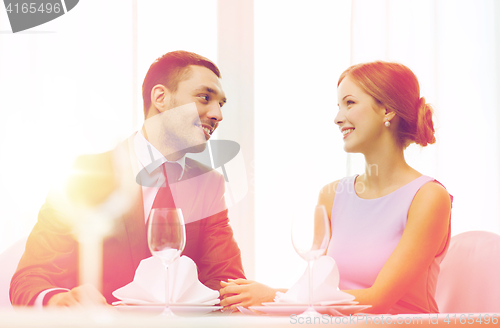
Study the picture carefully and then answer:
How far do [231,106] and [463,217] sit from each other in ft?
4.32

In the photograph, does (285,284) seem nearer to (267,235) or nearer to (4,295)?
(267,235)

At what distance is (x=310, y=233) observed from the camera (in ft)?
2.60

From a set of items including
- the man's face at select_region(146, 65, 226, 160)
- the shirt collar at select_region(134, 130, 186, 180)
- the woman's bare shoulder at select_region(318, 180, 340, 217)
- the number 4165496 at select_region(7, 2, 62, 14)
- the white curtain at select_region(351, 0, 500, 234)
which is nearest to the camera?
the woman's bare shoulder at select_region(318, 180, 340, 217)

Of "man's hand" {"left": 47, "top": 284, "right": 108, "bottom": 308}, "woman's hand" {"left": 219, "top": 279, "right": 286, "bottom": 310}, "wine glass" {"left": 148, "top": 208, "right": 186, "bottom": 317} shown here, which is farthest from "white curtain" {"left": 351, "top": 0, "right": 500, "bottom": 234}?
"man's hand" {"left": 47, "top": 284, "right": 108, "bottom": 308}

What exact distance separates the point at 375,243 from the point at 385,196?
0.54 feet

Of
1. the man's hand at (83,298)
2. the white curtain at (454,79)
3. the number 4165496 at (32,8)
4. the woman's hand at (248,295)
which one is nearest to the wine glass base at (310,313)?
the woman's hand at (248,295)

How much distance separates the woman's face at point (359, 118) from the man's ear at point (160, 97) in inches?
29.3

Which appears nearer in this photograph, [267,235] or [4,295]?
[4,295]

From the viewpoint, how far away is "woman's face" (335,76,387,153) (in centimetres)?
149

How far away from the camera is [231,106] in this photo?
7.66 feet

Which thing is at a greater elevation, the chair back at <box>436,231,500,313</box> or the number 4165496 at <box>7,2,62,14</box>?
the number 4165496 at <box>7,2,62,14</box>

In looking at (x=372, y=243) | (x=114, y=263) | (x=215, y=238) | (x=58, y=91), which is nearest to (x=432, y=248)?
(x=372, y=243)

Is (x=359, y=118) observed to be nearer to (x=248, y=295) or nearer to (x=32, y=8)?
(x=248, y=295)

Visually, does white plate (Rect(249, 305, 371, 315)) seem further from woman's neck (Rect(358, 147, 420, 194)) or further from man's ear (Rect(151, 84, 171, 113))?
man's ear (Rect(151, 84, 171, 113))
